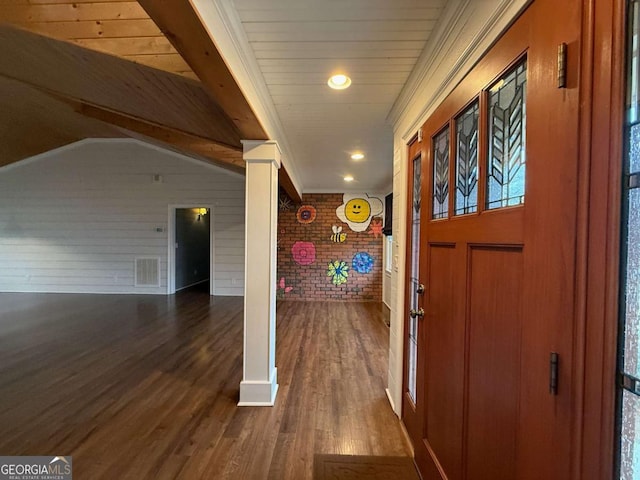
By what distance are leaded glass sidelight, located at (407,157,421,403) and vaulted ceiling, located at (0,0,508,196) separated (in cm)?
62

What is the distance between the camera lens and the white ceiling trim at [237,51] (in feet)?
3.45

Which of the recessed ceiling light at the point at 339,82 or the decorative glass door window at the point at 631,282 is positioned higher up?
the recessed ceiling light at the point at 339,82

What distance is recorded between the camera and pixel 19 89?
3.78 metres

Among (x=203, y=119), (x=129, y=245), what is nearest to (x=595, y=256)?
(x=203, y=119)

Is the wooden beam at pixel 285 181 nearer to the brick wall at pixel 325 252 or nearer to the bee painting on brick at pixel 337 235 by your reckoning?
the brick wall at pixel 325 252

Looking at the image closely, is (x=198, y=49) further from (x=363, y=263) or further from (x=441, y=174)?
(x=363, y=263)

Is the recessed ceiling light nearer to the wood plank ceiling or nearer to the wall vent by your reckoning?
the wood plank ceiling

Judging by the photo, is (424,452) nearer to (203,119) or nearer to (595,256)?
(595,256)

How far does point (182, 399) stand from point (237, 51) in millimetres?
2476

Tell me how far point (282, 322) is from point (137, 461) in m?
2.85

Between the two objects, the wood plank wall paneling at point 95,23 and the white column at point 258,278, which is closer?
the wood plank wall paneling at point 95,23

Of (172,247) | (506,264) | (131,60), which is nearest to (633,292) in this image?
(506,264)


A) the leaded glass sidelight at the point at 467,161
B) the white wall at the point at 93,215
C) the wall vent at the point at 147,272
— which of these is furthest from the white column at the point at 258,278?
the wall vent at the point at 147,272

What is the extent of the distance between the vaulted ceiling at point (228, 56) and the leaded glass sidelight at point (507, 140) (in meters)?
0.30
